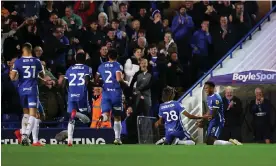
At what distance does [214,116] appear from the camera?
714 inches

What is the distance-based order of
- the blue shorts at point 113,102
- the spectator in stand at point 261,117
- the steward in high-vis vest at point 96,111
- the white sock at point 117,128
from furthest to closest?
the steward in high-vis vest at point 96,111 < the spectator in stand at point 261,117 < the blue shorts at point 113,102 < the white sock at point 117,128

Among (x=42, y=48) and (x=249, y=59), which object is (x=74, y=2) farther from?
(x=249, y=59)

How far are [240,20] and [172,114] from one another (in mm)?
5575

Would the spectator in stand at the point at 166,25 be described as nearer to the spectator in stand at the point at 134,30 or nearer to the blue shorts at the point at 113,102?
Result: the spectator in stand at the point at 134,30

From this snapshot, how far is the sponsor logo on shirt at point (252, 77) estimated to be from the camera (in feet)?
67.9

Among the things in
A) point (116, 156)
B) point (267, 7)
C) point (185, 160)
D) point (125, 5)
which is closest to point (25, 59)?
point (116, 156)

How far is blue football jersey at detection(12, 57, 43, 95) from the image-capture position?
16.7 meters

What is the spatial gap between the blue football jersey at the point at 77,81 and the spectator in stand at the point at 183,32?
5.45m

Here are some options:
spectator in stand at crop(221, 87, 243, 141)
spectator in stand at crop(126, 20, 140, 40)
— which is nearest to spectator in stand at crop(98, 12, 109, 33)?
spectator in stand at crop(126, 20, 140, 40)

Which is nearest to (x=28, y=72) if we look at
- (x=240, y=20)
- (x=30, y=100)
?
(x=30, y=100)

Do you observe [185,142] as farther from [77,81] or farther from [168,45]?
[168,45]

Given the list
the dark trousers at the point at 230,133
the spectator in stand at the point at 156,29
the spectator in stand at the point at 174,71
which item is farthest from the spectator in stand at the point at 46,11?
the dark trousers at the point at 230,133

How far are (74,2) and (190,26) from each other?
4056mm

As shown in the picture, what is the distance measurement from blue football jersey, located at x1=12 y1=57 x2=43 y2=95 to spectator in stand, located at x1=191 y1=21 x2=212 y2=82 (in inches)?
246
